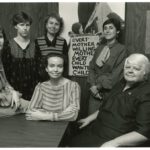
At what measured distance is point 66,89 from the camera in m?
2.19

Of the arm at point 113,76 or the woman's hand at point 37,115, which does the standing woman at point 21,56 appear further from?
the woman's hand at point 37,115

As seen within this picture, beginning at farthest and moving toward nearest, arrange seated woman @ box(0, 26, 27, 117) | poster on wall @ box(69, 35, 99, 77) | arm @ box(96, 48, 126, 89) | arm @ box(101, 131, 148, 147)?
poster on wall @ box(69, 35, 99, 77), arm @ box(96, 48, 126, 89), seated woman @ box(0, 26, 27, 117), arm @ box(101, 131, 148, 147)

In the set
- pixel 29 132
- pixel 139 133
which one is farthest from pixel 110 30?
pixel 29 132

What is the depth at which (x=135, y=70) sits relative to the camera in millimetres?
1890

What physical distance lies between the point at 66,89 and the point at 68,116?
0.74 feet

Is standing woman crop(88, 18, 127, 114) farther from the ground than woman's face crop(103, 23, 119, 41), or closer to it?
closer to it

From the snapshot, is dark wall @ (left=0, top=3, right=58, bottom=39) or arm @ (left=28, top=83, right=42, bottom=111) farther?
dark wall @ (left=0, top=3, right=58, bottom=39)

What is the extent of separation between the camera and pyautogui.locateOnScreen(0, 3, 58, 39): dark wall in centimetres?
317

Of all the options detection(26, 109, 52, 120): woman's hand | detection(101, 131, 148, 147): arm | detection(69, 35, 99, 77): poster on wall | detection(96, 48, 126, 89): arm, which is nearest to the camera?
detection(101, 131, 148, 147): arm

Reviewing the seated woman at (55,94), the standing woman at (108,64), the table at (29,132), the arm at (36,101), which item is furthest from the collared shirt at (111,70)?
the table at (29,132)

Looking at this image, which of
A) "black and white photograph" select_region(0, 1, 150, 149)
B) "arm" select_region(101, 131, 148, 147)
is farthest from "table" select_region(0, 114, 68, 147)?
"arm" select_region(101, 131, 148, 147)

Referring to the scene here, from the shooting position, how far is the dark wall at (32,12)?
3174 mm

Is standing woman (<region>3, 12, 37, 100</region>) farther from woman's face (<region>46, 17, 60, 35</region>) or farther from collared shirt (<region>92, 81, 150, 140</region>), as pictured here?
collared shirt (<region>92, 81, 150, 140</region>)

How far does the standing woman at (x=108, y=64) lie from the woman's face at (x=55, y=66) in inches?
22.9
